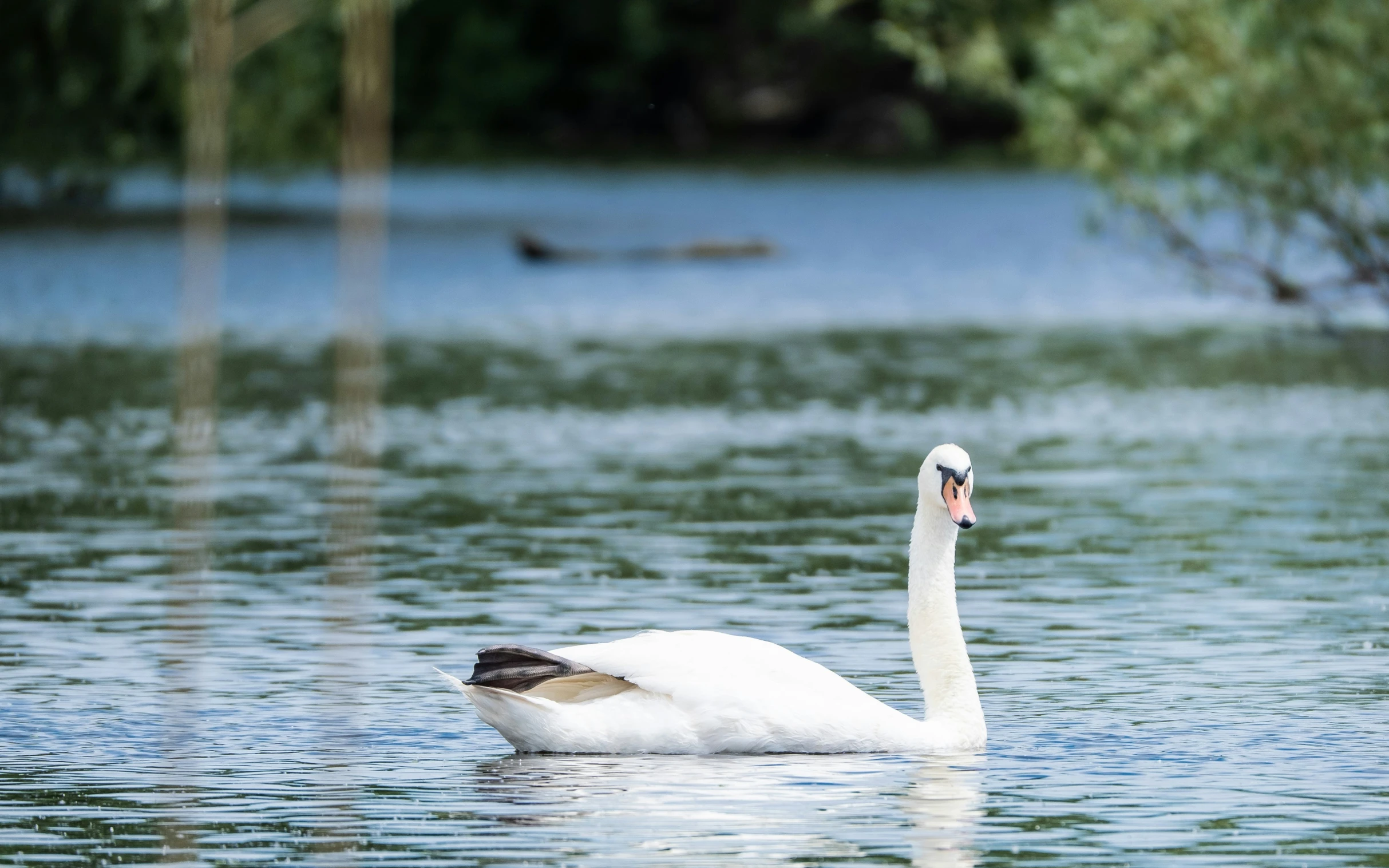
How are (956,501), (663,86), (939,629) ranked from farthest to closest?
(663,86) → (956,501) → (939,629)

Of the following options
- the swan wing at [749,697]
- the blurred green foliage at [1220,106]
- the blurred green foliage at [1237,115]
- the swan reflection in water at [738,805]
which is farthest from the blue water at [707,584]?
the blurred green foliage at [1237,115]

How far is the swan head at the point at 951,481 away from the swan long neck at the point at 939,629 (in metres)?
0.09

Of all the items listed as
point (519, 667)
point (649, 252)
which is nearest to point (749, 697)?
point (519, 667)

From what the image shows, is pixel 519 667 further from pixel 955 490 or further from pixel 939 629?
pixel 955 490

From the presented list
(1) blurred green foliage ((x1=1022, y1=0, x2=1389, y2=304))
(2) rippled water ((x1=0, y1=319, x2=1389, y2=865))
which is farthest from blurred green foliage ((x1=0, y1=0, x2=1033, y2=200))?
(2) rippled water ((x1=0, y1=319, x2=1389, y2=865))

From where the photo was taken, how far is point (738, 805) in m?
10.3

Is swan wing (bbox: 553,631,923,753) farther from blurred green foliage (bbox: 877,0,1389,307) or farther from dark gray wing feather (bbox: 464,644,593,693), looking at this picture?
blurred green foliage (bbox: 877,0,1389,307)

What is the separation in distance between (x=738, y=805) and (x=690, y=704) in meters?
0.99

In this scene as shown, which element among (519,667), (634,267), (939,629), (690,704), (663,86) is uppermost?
(663,86)

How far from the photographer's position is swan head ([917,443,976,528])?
1198 centimetres

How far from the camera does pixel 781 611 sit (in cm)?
1506

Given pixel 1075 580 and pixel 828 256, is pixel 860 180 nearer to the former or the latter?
pixel 828 256

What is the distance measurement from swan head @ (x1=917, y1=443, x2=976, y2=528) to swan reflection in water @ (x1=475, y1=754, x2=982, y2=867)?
1185mm

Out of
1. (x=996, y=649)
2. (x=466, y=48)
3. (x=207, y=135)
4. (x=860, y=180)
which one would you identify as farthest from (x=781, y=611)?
(x=466, y=48)
